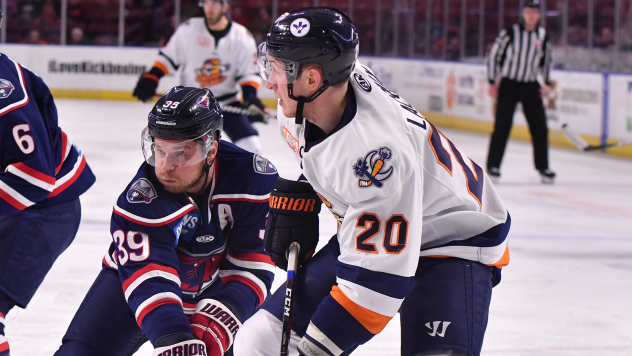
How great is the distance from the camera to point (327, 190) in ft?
5.51

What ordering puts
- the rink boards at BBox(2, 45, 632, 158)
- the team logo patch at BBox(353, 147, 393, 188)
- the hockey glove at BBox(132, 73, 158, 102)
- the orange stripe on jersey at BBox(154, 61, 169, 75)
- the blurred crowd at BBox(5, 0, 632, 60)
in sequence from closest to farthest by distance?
the team logo patch at BBox(353, 147, 393, 188) < the hockey glove at BBox(132, 73, 158, 102) < the orange stripe on jersey at BBox(154, 61, 169, 75) < the rink boards at BBox(2, 45, 632, 158) < the blurred crowd at BBox(5, 0, 632, 60)

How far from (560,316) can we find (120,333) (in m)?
1.76

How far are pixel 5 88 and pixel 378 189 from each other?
1.07m

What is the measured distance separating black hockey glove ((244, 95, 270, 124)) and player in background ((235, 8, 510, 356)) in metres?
3.46

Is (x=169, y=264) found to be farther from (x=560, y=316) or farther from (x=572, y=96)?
(x=572, y=96)

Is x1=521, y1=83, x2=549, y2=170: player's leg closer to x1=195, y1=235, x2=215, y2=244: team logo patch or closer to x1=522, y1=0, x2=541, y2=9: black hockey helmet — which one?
x1=522, y1=0, x2=541, y2=9: black hockey helmet

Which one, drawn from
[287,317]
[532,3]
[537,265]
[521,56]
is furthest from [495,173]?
[287,317]

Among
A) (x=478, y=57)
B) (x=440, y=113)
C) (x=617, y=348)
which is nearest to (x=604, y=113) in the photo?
(x=440, y=113)

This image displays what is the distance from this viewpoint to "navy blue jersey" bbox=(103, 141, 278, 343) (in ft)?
6.44

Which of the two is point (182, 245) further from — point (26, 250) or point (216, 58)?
point (216, 58)

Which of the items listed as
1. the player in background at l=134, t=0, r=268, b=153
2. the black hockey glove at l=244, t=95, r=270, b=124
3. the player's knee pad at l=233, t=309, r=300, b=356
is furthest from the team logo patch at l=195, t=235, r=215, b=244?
the player in background at l=134, t=0, r=268, b=153

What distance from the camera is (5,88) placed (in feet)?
6.77

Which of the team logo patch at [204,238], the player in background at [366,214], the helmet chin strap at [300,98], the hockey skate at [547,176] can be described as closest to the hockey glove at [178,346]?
the player in background at [366,214]

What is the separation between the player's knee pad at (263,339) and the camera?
1.81 meters
